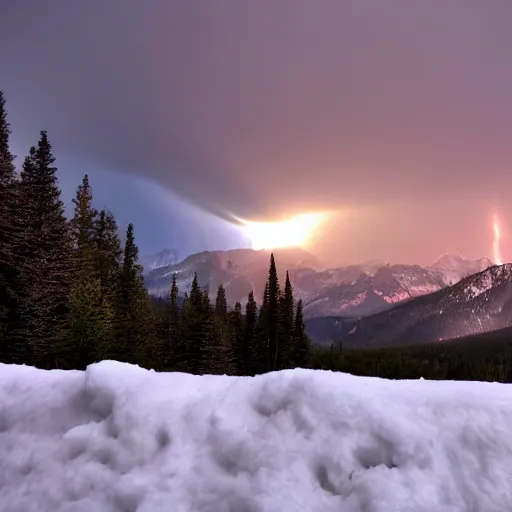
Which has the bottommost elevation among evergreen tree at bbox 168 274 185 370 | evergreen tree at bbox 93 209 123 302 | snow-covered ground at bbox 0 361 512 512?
snow-covered ground at bbox 0 361 512 512

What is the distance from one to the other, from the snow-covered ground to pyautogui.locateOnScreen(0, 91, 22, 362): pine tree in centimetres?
2120

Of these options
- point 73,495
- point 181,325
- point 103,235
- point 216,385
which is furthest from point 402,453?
point 181,325

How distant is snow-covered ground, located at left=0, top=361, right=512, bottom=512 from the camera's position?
12.6 ft

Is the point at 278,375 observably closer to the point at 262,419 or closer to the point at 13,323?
the point at 262,419

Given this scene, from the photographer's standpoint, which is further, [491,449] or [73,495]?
[73,495]

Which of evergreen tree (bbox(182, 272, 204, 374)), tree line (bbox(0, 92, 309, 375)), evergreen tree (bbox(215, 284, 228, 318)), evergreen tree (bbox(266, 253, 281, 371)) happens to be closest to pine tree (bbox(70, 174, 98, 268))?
tree line (bbox(0, 92, 309, 375))

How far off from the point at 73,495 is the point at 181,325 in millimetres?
46635

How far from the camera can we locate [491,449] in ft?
13.1

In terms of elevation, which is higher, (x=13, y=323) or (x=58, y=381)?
(x=13, y=323)

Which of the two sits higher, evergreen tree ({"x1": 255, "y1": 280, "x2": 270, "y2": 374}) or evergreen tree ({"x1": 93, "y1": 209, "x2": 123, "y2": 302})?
evergreen tree ({"x1": 93, "y1": 209, "x2": 123, "y2": 302})

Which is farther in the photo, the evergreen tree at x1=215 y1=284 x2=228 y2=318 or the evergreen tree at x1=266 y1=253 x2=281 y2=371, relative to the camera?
the evergreen tree at x1=215 y1=284 x2=228 y2=318

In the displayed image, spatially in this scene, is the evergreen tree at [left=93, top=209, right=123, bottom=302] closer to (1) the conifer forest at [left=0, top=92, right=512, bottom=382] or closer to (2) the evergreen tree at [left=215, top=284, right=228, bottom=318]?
(1) the conifer forest at [left=0, top=92, right=512, bottom=382]

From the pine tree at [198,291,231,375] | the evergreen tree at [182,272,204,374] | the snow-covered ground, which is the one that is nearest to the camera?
the snow-covered ground

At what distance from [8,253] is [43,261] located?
9.07ft
